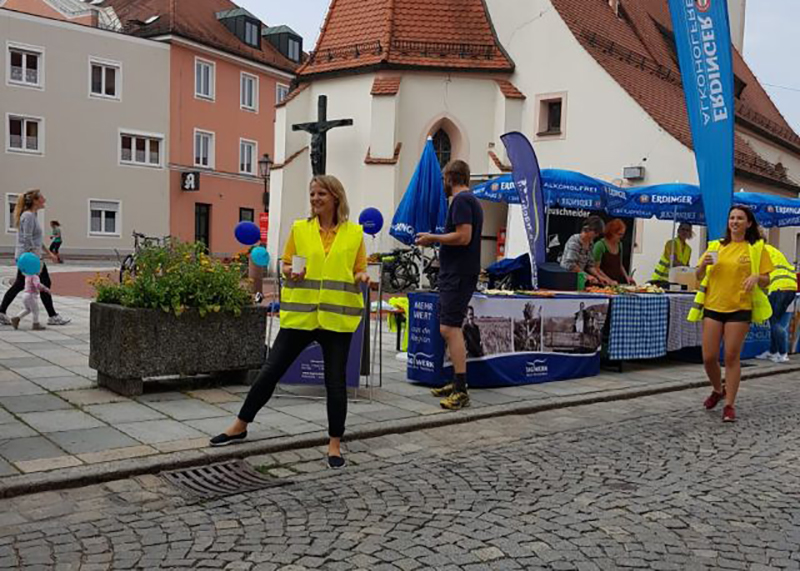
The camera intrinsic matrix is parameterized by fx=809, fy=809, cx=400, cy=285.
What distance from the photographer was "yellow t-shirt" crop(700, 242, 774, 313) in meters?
7.23

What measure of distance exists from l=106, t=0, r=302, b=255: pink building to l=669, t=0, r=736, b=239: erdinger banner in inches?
1274

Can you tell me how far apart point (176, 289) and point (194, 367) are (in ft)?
2.35

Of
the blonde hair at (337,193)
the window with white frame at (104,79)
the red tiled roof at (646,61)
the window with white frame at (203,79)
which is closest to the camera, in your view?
the blonde hair at (337,193)

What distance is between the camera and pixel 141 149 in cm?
3903

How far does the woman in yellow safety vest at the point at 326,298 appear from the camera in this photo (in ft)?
17.2

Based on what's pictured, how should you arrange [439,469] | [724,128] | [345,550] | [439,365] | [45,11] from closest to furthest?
[345,550] → [439,469] → [439,365] → [724,128] → [45,11]

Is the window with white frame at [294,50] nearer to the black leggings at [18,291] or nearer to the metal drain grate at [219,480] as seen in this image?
the black leggings at [18,291]

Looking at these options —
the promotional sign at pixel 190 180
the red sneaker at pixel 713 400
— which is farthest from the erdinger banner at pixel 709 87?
the promotional sign at pixel 190 180

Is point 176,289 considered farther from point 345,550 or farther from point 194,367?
point 345,550

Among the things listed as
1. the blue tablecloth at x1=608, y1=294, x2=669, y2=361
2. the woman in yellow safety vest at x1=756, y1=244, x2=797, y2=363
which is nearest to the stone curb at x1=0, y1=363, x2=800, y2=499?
the blue tablecloth at x1=608, y1=294, x2=669, y2=361

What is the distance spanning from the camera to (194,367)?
6.96 meters

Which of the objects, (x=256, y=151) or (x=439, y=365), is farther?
(x=256, y=151)

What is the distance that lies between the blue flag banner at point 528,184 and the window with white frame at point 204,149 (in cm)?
3329

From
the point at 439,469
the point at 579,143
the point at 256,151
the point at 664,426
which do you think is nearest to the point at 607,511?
the point at 439,469
